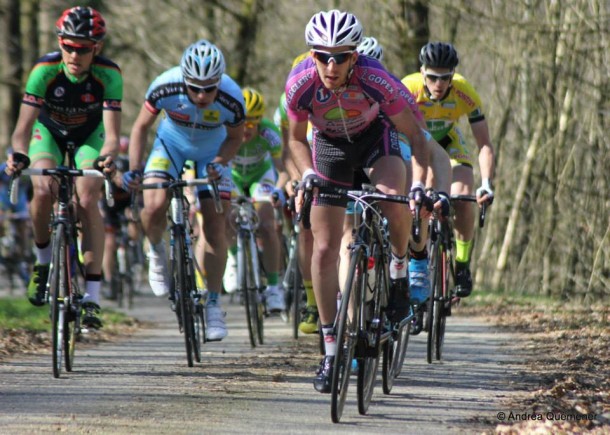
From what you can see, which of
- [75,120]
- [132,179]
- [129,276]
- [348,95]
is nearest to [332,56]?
[348,95]

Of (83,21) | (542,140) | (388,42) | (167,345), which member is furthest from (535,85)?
(83,21)

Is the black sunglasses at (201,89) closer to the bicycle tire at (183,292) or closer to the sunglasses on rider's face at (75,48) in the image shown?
the sunglasses on rider's face at (75,48)

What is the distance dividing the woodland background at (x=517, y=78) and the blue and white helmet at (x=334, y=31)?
295 inches

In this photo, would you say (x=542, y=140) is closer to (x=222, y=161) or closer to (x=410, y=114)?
(x=222, y=161)

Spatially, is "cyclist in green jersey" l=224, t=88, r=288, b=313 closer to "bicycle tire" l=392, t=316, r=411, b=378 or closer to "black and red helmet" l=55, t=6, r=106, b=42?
"bicycle tire" l=392, t=316, r=411, b=378

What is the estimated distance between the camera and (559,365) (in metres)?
9.18

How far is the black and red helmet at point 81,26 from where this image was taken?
8.79 metres

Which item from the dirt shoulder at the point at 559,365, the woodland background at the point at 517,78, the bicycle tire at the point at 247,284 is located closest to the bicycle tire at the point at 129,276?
the dirt shoulder at the point at 559,365

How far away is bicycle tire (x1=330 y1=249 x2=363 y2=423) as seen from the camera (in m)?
6.50

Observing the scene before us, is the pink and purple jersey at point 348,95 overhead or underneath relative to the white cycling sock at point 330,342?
overhead

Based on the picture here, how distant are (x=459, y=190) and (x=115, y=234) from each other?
23.0 ft

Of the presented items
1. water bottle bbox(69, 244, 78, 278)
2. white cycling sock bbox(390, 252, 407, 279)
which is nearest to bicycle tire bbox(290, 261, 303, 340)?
water bottle bbox(69, 244, 78, 278)

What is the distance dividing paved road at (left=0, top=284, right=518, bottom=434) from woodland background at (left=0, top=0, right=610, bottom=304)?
619 centimetres

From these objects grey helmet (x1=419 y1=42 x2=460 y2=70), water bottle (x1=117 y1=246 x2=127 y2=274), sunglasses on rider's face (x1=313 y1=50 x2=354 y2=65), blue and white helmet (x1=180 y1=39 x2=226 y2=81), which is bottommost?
water bottle (x1=117 y1=246 x2=127 y2=274)
